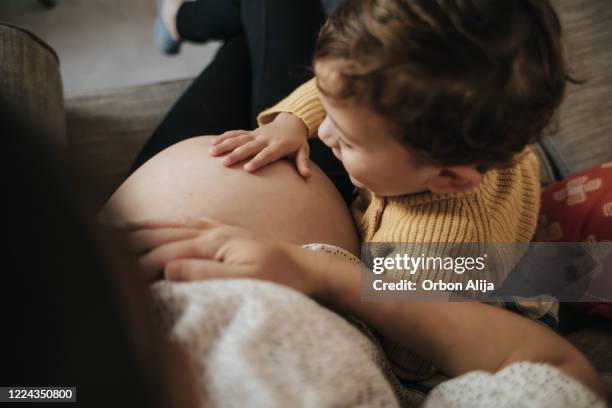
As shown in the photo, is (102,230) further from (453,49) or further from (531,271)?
(531,271)

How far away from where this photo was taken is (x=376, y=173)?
675 millimetres

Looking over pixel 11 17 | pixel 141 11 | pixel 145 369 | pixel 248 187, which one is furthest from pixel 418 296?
pixel 11 17

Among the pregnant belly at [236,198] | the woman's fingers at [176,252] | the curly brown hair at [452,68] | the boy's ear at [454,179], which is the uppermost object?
the curly brown hair at [452,68]

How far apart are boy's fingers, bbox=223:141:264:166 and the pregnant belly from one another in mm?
11

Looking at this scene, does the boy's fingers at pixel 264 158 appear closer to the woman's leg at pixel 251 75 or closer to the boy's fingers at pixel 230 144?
the boy's fingers at pixel 230 144

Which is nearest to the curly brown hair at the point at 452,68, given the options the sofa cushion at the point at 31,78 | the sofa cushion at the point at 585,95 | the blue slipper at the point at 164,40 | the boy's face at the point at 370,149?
the boy's face at the point at 370,149

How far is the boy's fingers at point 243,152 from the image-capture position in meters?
0.75

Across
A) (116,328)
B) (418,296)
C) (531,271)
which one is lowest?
(531,271)

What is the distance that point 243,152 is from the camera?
765 mm

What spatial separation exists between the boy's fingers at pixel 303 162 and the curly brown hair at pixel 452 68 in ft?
0.62

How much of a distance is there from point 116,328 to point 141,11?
181cm

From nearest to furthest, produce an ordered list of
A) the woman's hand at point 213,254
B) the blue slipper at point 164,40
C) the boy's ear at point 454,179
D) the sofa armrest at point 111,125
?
the woman's hand at point 213,254 → the boy's ear at point 454,179 → the sofa armrest at point 111,125 → the blue slipper at point 164,40

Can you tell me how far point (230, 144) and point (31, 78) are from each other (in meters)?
0.37

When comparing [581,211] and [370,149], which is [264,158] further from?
[581,211]
